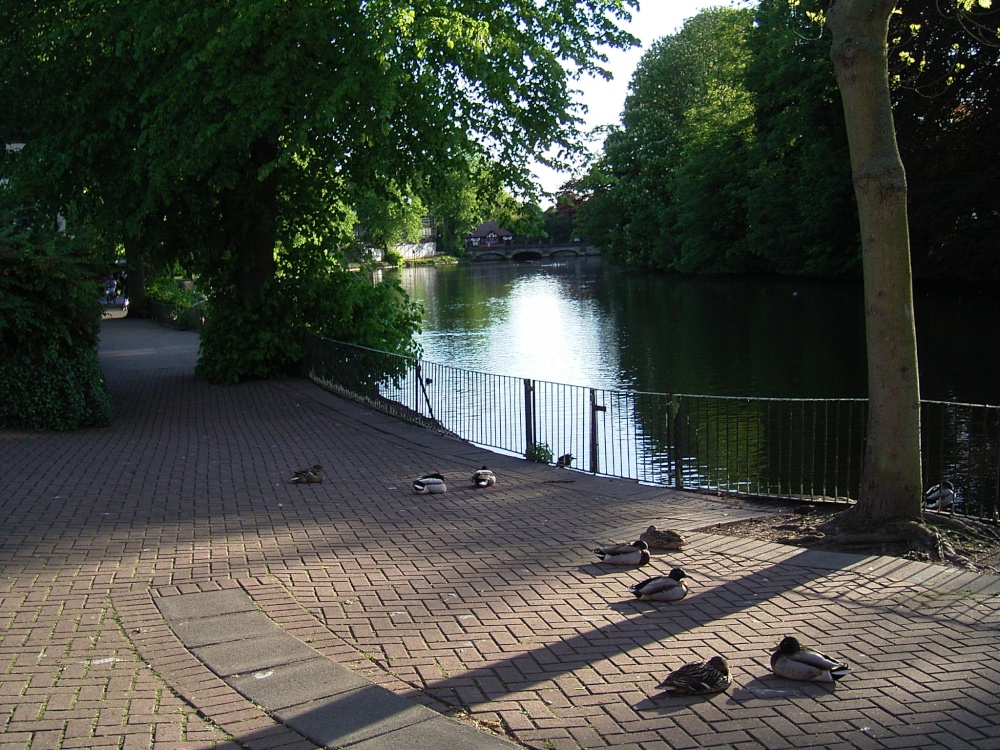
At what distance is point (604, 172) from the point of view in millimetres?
19766

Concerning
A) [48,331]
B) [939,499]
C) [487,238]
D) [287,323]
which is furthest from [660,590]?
[487,238]

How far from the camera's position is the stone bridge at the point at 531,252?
124m

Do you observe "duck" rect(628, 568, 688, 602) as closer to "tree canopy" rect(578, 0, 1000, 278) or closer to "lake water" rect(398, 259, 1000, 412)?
"tree canopy" rect(578, 0, 1000, 278)

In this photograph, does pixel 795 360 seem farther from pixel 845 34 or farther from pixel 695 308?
pixel 845 34

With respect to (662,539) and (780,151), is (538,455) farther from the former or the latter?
(780,151)

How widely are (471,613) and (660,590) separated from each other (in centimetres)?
127

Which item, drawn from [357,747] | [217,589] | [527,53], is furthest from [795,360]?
[357,747]

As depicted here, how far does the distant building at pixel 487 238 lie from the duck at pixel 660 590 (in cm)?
12002

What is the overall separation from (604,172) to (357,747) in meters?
16.4

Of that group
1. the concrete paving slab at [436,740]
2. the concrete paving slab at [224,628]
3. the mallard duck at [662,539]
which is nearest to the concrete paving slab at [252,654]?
the concrete paving slab at [224,628]

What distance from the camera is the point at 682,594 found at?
6.73m

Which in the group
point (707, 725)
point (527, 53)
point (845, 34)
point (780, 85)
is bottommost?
point (707, 725)

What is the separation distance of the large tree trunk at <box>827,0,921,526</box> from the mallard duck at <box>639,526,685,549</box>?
1.67 meters

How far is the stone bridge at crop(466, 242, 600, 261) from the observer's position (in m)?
124
